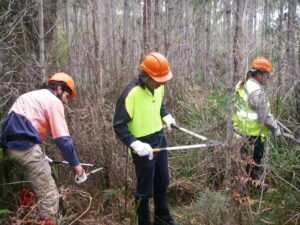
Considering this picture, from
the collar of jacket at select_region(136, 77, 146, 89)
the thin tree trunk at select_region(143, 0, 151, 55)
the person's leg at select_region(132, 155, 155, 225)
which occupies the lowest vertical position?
the person's leg at select_region(132, 155, 155, 225)

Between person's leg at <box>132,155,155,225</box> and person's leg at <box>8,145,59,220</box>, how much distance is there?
0.85 metres

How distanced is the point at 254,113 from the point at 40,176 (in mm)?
2370

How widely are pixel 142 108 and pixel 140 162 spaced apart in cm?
56

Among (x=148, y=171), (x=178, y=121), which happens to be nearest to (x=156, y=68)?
(x=148, y=171)

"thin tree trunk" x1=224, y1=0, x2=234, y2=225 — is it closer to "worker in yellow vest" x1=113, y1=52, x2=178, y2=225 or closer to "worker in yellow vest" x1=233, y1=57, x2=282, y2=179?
"worker in yellow vest" x1=233, y1=57, x2=282, y2=179

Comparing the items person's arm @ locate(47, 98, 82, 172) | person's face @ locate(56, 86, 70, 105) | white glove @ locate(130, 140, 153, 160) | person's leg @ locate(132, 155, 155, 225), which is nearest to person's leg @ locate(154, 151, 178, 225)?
person's leg @ locate(132, 155, 155, 225)

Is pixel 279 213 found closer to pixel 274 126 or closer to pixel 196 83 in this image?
pixel 274 126

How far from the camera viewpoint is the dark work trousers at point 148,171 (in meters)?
3.59

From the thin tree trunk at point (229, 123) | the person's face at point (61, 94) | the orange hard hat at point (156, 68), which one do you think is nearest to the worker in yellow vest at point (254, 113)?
the thin tree trunk at point (229, 123)

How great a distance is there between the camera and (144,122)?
3.59 m

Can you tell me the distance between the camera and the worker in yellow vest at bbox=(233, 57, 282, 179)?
2.95 meters

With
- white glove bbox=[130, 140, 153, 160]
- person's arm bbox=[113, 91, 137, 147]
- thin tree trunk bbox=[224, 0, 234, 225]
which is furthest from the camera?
person's arm bbox=[113, 91, 137, 147]

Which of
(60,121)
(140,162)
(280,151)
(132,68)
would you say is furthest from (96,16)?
(280,151)

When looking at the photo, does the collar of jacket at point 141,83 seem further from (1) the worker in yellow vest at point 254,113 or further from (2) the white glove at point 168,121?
(1) the worker in yellow vest at point 254,113
